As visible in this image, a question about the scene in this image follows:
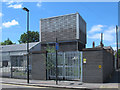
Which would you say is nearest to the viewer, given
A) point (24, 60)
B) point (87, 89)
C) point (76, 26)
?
point (87, 89)

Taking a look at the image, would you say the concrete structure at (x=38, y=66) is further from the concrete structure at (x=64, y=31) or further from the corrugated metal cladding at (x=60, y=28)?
the corrugated metal cladding at (x=60, y=28)

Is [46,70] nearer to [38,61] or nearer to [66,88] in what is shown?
[38,61]

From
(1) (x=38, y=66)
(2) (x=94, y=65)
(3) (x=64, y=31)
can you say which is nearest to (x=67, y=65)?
(2) (x=94, y=65)

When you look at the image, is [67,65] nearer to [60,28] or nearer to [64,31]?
[64,31]

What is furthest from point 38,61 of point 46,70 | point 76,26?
point 76,26

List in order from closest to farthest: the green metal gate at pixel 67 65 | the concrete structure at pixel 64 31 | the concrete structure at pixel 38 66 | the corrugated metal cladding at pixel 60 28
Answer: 1. the green metal gate at pixel 67 65
2. the concrete structure at pixel 38 66
3. the concrete structure at pixel 64 31
4. the corrugated metal cladding at pixel 60 28

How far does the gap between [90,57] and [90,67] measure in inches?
34.0

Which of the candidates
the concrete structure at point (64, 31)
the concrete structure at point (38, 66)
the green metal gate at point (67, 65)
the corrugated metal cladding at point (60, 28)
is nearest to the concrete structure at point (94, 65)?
the green metal gate at point (67, 65)

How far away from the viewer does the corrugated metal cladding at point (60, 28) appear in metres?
23.0

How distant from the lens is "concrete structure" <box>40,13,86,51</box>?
22797mm

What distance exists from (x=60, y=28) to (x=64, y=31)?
3.31 ft

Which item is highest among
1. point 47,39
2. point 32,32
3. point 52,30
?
point 32,32

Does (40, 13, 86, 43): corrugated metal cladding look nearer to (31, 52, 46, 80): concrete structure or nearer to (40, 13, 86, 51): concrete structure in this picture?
(40, 13, 86, 51): concrete structure

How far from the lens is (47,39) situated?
25547 millimetres
